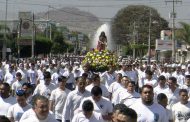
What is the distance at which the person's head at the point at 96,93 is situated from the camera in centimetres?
991

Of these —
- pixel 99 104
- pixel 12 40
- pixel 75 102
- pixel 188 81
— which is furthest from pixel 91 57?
pixel 12 40

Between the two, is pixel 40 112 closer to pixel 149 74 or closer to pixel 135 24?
pixel 149 74

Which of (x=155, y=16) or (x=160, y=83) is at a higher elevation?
(x=155, y=16)

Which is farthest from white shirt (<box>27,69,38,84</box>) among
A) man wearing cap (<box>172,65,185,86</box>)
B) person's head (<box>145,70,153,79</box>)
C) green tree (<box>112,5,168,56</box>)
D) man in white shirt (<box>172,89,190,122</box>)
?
green tree (<box>112,5,168,56</box>)

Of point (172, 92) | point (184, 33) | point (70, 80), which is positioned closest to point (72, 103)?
→ point (172, 92)

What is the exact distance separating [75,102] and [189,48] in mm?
52023

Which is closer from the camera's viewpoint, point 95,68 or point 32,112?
point 32,112

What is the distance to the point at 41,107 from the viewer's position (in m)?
7.12

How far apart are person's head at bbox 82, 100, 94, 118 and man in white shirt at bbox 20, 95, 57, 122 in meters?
1.10

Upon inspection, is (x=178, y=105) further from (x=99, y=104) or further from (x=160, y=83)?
A: (x=160, y=83)

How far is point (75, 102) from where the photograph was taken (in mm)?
11523

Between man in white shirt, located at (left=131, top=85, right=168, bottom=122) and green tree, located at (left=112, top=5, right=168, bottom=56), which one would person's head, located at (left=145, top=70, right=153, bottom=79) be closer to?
man in white shirt, located at (left=131, top=85, right=168, bottom=122)

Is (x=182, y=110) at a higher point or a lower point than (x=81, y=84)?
lower

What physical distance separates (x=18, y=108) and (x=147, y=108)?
7.88 ft
